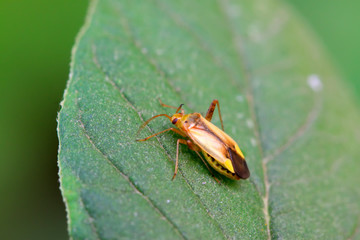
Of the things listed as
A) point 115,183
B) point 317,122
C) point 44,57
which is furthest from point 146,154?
point 44,57

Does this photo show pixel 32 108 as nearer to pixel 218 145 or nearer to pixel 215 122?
pixel 215 122

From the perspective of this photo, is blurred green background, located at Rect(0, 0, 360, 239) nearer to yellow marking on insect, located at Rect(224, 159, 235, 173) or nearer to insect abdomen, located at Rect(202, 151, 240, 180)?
insect abdomen, located at Rect(202, 151, 240, 180)

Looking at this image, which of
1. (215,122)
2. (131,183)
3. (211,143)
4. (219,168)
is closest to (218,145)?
(211,143)

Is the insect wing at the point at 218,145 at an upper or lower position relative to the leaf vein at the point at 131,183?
upper

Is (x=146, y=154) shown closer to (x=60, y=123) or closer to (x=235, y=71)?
(x=60, y=123)

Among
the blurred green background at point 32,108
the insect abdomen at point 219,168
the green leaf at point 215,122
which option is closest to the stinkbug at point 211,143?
the insect abdomen at point 219,168

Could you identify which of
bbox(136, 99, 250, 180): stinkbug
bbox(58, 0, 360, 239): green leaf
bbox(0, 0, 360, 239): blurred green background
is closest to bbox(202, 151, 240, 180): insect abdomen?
bbox(136, 99, 250, 180): stinkbug

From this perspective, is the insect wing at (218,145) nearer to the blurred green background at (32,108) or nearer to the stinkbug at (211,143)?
the stinkbug at (211,143)
